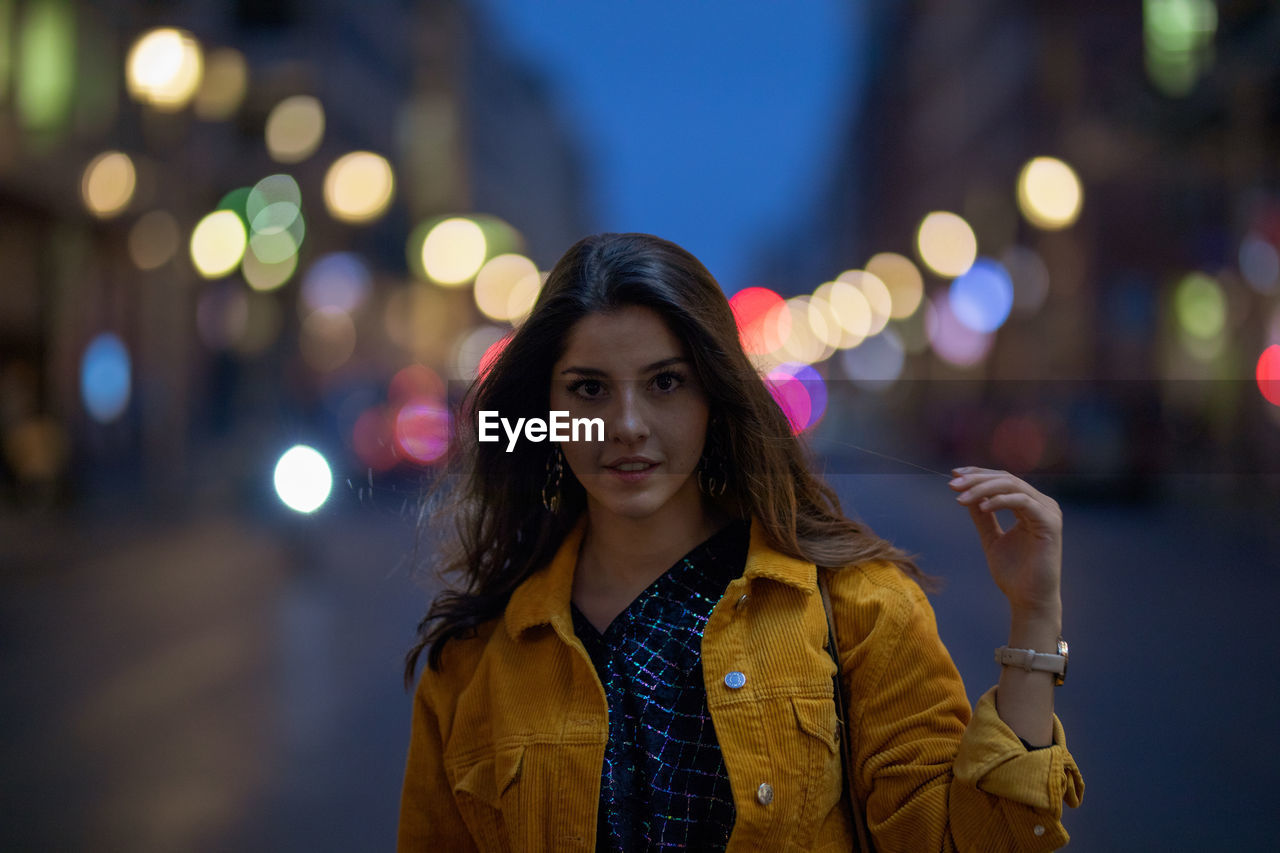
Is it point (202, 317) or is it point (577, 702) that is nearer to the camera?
point (577, 702)

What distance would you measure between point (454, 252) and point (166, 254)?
36.8ft

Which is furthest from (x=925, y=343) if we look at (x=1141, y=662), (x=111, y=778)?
(x=111, y=778)

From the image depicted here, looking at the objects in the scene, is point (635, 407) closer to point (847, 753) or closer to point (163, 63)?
point (847, 753)

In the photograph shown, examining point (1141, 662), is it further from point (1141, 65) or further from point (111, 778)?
point (1141, 65)

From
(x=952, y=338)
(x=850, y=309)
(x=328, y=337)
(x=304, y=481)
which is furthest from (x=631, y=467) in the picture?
(x=952, y=338)

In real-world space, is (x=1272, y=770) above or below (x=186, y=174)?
below

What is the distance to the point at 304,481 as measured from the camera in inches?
104

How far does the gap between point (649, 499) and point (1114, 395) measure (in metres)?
20.3

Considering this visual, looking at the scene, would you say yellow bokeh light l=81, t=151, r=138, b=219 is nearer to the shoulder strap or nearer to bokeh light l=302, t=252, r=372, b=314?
bokeh light l=302, t=252, r=372, b=314

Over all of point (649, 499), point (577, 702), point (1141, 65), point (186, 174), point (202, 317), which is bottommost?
point (577, 702)

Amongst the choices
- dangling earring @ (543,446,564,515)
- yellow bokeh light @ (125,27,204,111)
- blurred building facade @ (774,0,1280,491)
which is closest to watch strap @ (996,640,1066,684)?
dangling earring @ (543,446,564,515)

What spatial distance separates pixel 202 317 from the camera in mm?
24719

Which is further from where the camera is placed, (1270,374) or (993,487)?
(1270,374)

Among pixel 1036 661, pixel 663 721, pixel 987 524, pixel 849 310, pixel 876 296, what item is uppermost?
pixel 876 296
